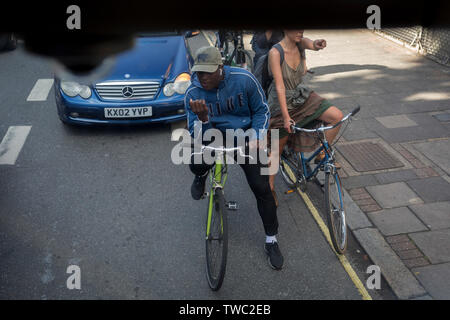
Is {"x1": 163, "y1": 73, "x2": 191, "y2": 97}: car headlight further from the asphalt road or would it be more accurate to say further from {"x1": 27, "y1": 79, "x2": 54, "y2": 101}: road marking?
{"x1": 27, "y1": 79, "x2": 54, "y2": 101}: road marking

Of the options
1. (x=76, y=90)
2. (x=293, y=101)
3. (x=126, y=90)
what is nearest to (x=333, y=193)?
(x=293, y=101)

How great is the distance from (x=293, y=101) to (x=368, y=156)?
180 centimetres

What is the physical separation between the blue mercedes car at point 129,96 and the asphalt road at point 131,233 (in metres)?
0.34

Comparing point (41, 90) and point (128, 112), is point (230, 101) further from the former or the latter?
point (41, 90)

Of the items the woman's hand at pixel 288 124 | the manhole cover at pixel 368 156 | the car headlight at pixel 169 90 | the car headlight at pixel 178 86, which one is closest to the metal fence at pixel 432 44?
the manhole cover at pixel 368 156

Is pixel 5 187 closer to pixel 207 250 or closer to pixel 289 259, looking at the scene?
pixel 207 250

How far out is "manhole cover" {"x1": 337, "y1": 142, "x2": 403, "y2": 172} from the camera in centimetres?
509

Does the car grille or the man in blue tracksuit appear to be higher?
the man in blue tracksuit

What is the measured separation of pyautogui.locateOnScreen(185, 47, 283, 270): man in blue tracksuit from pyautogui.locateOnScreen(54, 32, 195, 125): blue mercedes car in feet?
8.75

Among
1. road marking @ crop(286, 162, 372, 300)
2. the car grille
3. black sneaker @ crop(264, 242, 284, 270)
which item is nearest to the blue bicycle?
road marking @ crop(286, 162, 372, 300)

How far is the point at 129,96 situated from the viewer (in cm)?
597
